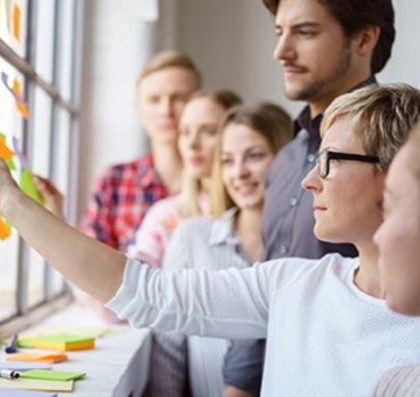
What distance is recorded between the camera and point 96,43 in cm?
318

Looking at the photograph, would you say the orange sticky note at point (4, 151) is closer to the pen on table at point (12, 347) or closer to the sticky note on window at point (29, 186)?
the sticky note on window at point (29, 186)

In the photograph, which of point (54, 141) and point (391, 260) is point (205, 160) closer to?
point (54, 141)

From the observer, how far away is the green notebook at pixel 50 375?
A: 4.66 ft

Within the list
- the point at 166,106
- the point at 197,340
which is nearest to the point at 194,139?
the point at 166,106

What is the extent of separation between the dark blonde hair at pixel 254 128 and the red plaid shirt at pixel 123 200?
469mm

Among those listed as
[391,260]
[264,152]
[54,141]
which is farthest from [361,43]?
[54,141]

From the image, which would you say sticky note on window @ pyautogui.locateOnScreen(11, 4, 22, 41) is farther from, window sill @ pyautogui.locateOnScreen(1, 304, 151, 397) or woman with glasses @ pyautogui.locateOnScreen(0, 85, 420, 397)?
window sill @ pyautogui.locateOnScreen(1, 304, 151, 397)

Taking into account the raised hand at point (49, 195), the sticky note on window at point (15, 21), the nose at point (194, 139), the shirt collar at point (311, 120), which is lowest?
the raised hand at point (49, 195)

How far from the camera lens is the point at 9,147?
174 cm

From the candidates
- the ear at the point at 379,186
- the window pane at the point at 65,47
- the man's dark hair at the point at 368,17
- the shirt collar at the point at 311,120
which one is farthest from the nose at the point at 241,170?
the ear at the point at 379,186

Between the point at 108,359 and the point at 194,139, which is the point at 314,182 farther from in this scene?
the point at 194,139

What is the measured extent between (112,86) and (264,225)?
1.39 m

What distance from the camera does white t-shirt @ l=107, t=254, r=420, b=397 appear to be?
4.25ft

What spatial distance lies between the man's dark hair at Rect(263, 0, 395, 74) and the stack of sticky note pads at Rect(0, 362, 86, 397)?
32.6 inches
